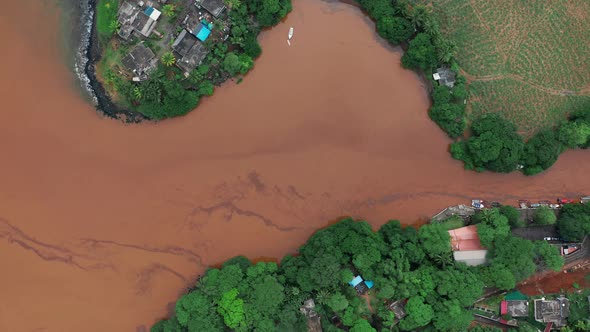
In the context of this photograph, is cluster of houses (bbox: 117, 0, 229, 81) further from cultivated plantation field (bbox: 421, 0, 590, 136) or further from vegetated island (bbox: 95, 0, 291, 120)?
cultivated plantation field (bbox: 421, 0, 590, 136)

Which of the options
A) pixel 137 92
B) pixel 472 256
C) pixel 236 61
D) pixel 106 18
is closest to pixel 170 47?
pixel 137 92

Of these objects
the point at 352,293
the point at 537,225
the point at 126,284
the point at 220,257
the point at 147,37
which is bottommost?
the point at 126,284

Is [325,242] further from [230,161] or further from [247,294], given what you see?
[230,161]

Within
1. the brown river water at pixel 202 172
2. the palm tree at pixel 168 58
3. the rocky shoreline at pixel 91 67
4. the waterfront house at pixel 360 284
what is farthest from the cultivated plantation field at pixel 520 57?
the rocky shoreline at pixel 91 67

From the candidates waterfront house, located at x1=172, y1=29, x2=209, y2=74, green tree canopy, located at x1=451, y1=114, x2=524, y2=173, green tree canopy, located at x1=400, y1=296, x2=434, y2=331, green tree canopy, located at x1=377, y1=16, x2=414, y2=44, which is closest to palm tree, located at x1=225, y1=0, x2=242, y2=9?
waterfront house, located at x1=172, y1=29, x2=209, y2=74

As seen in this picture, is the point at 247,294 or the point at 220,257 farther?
the point at 220,257

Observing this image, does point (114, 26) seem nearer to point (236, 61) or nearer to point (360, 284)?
point (236, 61)

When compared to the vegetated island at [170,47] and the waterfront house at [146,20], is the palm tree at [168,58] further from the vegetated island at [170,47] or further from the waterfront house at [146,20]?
the waterfront house at [146,20]

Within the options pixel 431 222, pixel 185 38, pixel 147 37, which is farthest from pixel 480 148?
pixel 147 37
